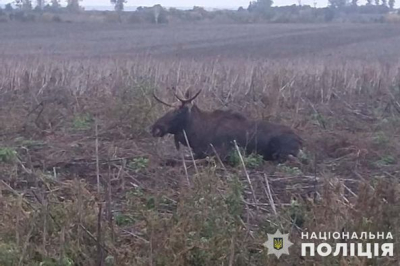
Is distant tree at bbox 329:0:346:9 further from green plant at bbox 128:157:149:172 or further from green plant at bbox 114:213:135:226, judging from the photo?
green plant at bbox 114:213:135:226

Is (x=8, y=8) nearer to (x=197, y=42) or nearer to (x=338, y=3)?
(x=197, y=42)

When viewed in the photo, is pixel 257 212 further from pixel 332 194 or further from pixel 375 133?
pixel 375 133

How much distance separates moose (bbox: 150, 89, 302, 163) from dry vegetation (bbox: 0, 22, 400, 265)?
307 millimetres

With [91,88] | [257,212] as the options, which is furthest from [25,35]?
[257,212]

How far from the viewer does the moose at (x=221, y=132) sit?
11.2m

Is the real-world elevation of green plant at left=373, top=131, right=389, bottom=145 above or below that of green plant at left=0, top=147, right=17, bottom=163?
below

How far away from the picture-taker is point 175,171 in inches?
370

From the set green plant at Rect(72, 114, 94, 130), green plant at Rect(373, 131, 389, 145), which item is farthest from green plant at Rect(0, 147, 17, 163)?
green plant at Rect(373, 131, 389, 145)

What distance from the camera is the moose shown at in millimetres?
11164

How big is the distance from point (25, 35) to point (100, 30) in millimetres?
8374

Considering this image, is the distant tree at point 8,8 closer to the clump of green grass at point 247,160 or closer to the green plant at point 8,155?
the green plant at point 8,155

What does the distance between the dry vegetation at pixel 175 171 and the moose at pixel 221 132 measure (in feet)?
1.01

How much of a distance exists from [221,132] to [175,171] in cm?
223

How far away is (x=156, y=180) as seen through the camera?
877cm
